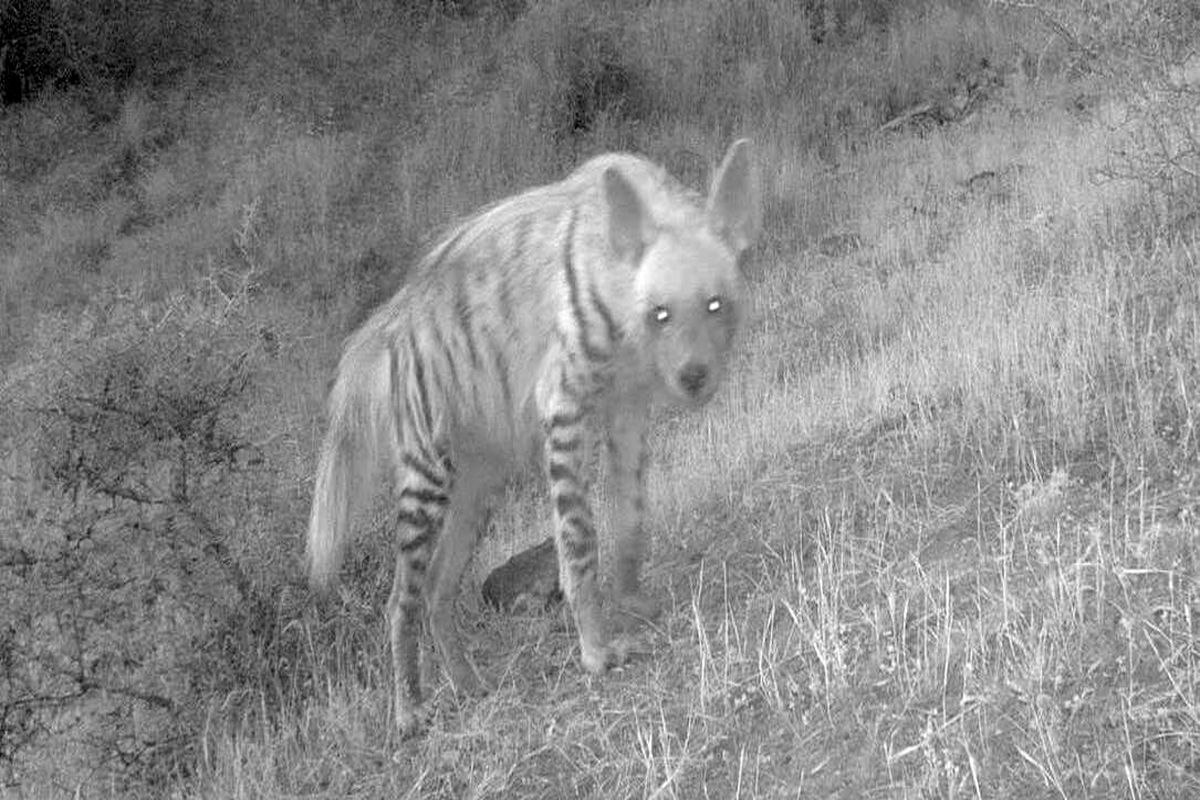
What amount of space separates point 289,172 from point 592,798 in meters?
13.8

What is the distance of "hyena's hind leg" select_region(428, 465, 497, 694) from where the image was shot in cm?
617

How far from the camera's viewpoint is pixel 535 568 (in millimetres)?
6977

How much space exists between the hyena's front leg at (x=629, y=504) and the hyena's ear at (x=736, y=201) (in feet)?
2.48

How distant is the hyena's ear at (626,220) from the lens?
18.6 feet

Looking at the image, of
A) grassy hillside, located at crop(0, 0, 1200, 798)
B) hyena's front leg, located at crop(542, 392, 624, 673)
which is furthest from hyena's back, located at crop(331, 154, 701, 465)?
grassy hillside, located at crop(0, 0, 1200, 798)

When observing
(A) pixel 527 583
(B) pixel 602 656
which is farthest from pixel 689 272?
(A) pixel 527 583

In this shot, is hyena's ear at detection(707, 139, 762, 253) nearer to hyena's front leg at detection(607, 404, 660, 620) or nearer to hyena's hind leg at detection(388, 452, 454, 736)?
hyena's front leg at detection(607, 404, 660, 620)

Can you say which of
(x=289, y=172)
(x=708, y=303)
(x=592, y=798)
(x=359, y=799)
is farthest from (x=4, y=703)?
(x=289, y=172)

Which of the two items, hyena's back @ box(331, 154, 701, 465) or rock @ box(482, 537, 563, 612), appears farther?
rock @ box(482, 537, 563, 612)

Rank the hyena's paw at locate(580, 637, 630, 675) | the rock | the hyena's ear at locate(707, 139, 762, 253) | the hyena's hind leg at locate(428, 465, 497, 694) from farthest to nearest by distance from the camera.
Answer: the rock
the hyena's hind leg at locate(428, 465, 497, 694)
the hyena's ear at locate(707, 139, 762, 253)
the hyena's paw at locate(580, 637, 630, 675)

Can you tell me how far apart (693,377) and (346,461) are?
5.68 ft

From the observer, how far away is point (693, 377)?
5.53 m

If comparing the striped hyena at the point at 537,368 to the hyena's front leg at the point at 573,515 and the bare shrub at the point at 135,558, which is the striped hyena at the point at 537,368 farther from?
the bare shrub at the point at 135,558

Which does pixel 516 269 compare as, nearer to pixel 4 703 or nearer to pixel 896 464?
pixel 896 464
